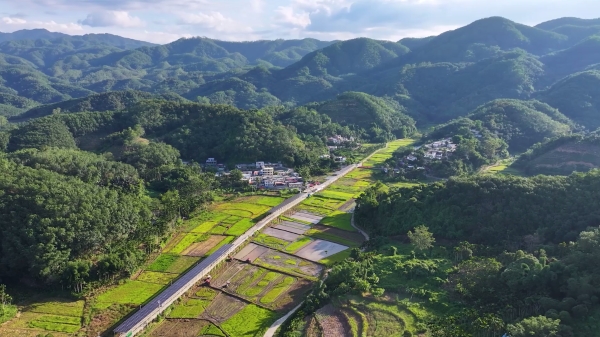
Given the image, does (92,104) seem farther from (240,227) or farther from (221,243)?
(221,243)

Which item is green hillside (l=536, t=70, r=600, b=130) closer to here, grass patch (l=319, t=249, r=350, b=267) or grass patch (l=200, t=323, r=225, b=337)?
grass patch (l=319, t=249, r=350, b=267)

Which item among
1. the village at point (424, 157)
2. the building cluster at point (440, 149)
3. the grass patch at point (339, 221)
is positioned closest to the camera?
the grass patch at point (339, 221)

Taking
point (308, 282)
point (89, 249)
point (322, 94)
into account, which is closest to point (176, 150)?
point (89, 249)

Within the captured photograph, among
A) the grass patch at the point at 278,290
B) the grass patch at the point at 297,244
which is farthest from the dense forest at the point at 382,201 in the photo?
the grass patch at the point at 297,244

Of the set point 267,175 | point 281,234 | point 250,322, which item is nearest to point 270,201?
point 267,175

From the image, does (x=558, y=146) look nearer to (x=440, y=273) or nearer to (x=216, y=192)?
(x=440, y=273)

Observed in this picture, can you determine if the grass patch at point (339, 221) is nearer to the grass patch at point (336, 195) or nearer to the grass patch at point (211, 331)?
A: the grass patch at point (336, 195)
